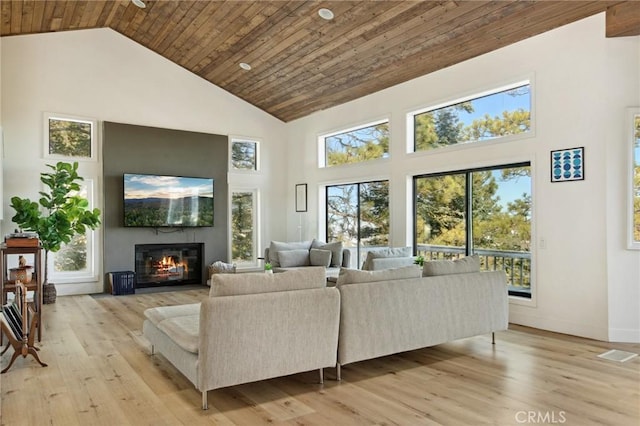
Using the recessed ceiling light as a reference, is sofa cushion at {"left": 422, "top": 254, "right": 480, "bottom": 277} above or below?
below

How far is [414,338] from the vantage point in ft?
13.1

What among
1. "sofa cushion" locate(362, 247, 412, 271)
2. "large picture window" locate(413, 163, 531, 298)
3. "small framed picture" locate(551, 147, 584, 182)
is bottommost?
"sofa cushion" locate(362, 247, 412, 271)

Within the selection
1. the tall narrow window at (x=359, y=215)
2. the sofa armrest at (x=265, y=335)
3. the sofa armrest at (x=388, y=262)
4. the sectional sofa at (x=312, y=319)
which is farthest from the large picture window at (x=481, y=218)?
the sofa armrest at (x=265, y=335)

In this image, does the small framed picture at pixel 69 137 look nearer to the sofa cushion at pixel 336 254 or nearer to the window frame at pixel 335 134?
the window frame at pixel 335 134

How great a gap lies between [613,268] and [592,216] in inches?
23.4

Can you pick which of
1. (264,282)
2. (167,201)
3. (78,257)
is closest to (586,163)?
(264,282)

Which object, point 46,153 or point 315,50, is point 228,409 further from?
point 46,153

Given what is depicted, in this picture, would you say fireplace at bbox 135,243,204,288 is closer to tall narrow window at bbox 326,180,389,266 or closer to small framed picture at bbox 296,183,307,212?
small framed picture at bbox 296,183,307,212

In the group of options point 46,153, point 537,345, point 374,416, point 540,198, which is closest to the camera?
point 374,416

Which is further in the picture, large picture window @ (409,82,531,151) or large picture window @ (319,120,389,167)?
large picture window @ (319,120,389,167)

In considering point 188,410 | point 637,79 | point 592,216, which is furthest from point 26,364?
point 637,79

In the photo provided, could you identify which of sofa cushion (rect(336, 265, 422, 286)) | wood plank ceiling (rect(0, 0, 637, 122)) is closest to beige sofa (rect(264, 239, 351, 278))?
wood plank ceiling (rect(0, 0, 637, 122))

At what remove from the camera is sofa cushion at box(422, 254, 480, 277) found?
4.26 m

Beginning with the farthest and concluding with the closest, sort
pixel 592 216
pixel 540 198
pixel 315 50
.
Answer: pixel 315 50 → pixel 540 198 → pixel 592 216
